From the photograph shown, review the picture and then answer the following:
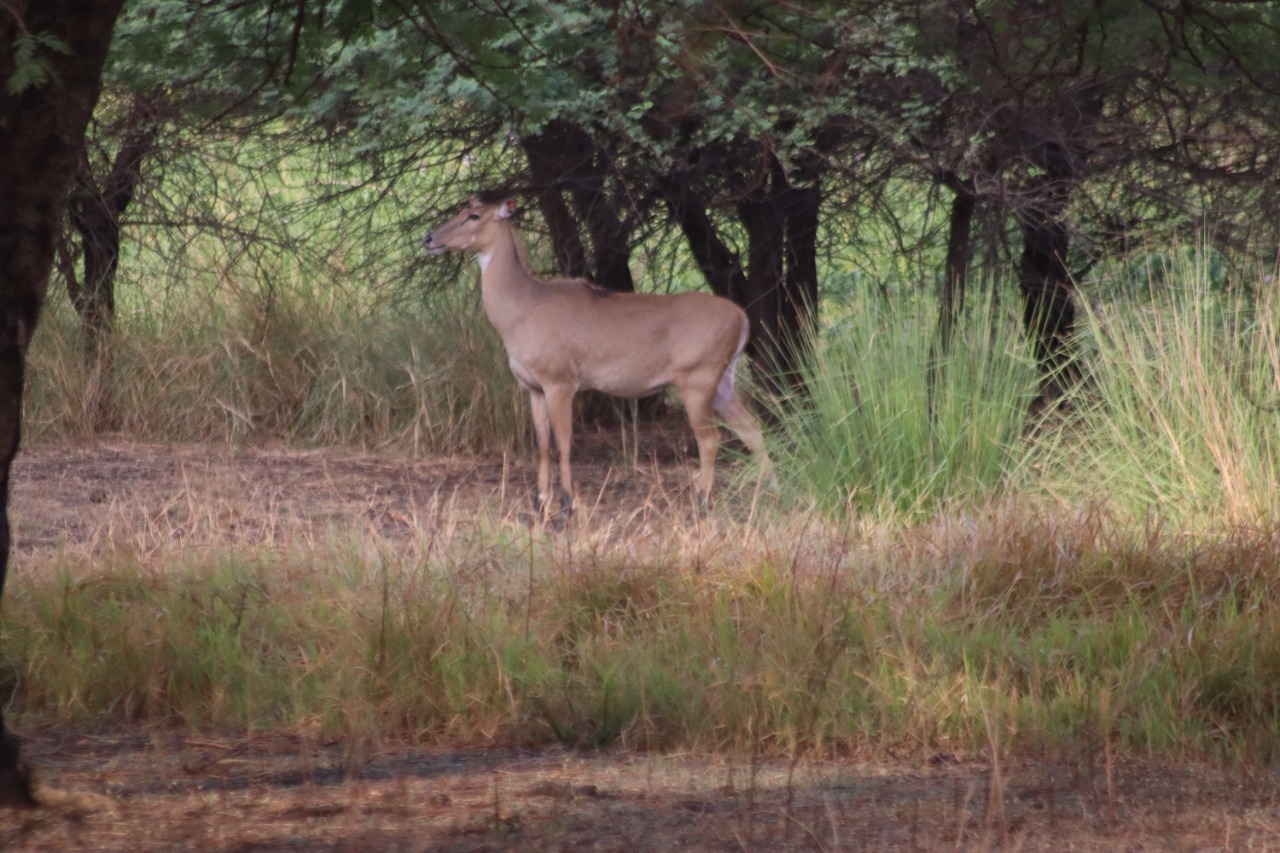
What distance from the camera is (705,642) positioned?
4.93 m

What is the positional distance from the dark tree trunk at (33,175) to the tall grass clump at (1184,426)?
4.38m

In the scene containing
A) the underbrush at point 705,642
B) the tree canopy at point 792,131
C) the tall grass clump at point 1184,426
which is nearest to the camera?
the underbrush at point 705,642

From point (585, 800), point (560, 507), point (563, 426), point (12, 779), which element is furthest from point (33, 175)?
point (563, 426)

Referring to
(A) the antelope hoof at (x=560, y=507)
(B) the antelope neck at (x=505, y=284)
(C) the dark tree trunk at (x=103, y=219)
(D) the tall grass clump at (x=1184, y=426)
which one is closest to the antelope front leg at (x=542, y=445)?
(A) the antelope hoof at (x=560, y=507)

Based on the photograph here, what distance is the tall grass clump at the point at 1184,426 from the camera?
22.0ft

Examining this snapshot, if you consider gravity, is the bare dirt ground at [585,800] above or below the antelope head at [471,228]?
below

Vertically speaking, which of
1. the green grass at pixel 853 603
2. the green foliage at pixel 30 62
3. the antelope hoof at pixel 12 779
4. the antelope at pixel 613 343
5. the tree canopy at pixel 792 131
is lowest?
the antelope hoof at pixel 12 779

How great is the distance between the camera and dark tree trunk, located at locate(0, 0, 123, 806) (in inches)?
135

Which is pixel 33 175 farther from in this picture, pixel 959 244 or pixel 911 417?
pixel 959 244

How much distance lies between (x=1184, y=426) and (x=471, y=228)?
14.8ft

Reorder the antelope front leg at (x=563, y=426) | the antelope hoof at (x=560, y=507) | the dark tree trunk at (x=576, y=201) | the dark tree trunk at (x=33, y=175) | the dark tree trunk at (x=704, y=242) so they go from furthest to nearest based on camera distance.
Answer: the dark tree trunk at (x=704, y=242) < the dark tree trunk at (x=576, y=201) < the antelope front leg at (x=563, y=426) < the antelope hoof at (x=560, y=507) < the dark tree trunk at (x=33, y=175)

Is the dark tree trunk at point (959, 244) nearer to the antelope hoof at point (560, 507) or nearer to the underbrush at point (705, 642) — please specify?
the antelope hoof at point (560, 507)

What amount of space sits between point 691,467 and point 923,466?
9.91 feet

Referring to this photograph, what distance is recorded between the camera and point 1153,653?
4.73 m
